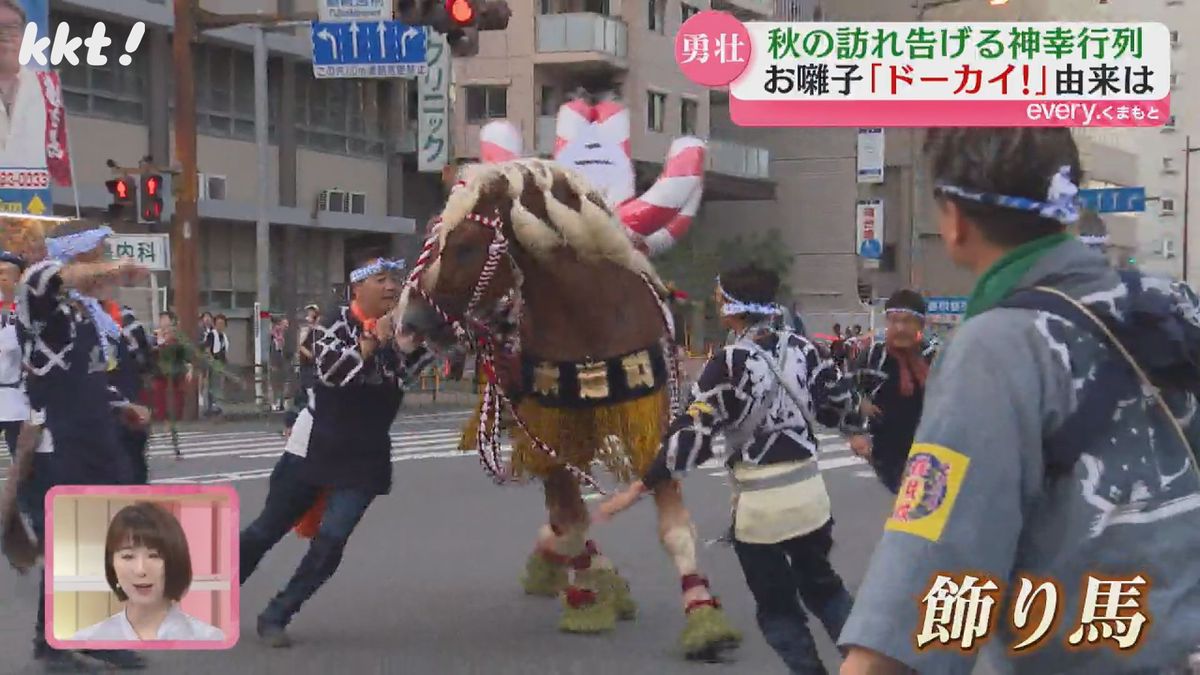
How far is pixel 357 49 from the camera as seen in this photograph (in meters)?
18.0

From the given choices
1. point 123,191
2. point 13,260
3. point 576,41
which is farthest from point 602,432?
point 576,41

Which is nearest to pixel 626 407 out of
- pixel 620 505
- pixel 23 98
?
pixel 620 505

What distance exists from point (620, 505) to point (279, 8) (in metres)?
30.0

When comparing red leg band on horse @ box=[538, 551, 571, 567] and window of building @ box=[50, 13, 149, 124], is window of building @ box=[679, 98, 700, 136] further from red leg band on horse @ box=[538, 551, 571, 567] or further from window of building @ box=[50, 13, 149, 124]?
red leg band on horse @ box=[538, 551, 571, 567]

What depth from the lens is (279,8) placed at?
1344 inches

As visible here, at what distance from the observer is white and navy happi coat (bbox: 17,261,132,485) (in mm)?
6523

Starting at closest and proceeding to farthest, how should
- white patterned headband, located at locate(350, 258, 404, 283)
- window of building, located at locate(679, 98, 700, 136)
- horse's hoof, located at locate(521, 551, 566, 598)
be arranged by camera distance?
white patterned headband, located at locate(350, 258, 404, 283) → horse's hoof, located at locate(521, 551, 566, 598) → window of building, located at locate(679, 98, 700, 136)

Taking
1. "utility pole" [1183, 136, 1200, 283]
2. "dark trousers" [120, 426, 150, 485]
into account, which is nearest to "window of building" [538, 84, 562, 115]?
"utility pole" [1183, 136, 1200, 283]

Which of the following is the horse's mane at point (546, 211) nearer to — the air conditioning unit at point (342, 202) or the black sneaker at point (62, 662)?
the black sneaker at point (62, 662)

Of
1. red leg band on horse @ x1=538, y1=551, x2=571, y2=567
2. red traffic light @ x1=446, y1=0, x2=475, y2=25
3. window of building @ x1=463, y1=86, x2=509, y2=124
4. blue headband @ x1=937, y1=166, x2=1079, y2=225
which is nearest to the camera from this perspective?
blue headband @ x1=937, y1=166, x2=1079, y2=225

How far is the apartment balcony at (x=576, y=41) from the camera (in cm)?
3900

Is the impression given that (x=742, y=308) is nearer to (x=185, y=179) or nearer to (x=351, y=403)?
(x=351, y=403)

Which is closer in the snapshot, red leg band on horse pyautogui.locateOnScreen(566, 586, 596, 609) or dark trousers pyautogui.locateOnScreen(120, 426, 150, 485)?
red leg band on horse pyautogui.locateOnScreen(566, 586, 596, 609)
